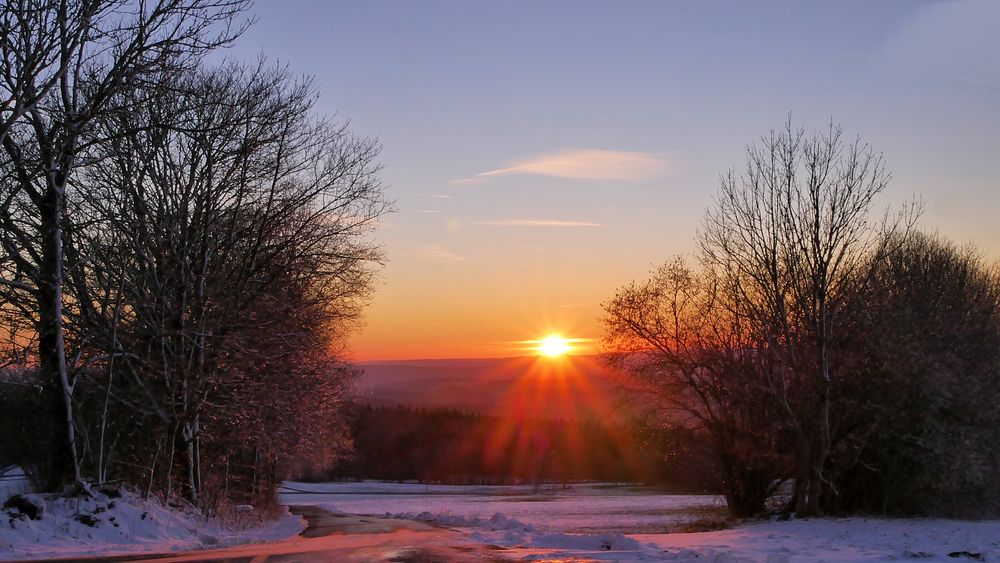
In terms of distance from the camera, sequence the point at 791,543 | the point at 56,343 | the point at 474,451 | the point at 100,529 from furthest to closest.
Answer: the point at 474,451 → the point at 791,543 → the point at 56,343 → the point at 100,529

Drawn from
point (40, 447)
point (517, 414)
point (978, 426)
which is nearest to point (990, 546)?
point (978, 426)

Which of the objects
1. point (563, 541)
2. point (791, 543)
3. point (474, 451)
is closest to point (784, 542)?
point (791, 543)

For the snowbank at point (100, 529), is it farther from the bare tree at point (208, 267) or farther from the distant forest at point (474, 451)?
the distant forest at point (474, 451)

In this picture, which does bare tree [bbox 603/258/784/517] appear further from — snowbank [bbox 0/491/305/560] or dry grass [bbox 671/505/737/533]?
snowbank [bbox 0/491/305/560]

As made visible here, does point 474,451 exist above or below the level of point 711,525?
below

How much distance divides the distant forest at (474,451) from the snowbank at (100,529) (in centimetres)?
10495

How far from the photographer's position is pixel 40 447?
23.9m

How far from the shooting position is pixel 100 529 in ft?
49.2

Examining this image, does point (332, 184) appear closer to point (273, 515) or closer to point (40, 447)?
point (40, 447)

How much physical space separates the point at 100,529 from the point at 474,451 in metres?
125

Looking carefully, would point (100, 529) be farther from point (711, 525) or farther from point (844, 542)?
point (711, 525)

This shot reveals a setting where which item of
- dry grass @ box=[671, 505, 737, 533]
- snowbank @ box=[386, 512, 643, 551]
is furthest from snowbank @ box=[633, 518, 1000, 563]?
dry grass @ box=[671, 505, 737, 533]

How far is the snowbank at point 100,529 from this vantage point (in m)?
13.2

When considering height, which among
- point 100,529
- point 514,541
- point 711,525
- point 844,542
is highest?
point 100,529
